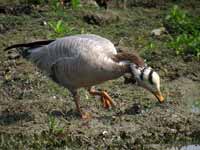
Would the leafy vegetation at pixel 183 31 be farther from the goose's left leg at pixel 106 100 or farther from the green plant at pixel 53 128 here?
the green plant at pixel 53 128

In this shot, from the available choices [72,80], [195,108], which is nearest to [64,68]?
[72,80]

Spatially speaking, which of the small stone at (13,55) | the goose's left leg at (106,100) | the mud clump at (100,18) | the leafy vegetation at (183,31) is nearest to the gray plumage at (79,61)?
the goose's left leg at (106,100)

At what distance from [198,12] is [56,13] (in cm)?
227

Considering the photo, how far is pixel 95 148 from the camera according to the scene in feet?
22.5

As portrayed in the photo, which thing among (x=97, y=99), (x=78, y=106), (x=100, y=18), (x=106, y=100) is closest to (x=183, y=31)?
(x=100, y=18)

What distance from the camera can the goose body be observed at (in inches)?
270

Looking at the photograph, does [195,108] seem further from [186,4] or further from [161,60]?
[186,4]

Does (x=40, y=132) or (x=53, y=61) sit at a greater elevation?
(x=53, y=61)

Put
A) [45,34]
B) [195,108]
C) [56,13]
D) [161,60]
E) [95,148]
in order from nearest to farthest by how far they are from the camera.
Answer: [95,148] → [195,108] → [161,60] → [45,34] → [56,13]

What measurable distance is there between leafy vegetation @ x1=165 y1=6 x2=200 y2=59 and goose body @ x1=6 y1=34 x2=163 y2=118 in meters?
2.09

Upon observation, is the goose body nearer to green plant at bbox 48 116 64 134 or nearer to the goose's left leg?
the goose's left leg

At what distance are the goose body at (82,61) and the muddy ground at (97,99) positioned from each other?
0.45 meters

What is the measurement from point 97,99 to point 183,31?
235 centimetres

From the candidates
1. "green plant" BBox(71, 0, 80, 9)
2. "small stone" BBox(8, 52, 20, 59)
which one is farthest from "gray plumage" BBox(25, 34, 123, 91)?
"green plant" BBox(71, 0, 80, 9)
